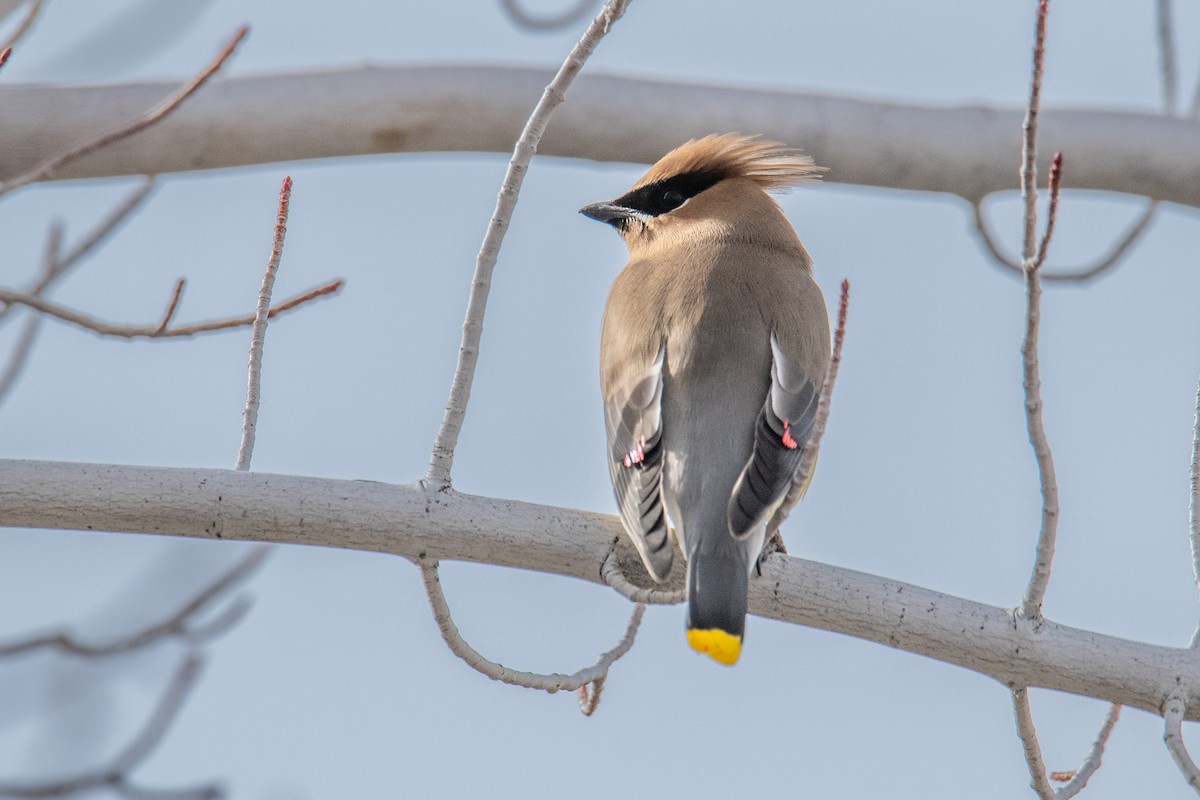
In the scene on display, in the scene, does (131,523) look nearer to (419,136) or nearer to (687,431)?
(687,431)

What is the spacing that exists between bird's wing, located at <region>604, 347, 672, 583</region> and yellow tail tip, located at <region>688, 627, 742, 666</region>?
0.13 metres

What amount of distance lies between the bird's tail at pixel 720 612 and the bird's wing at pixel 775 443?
0.11 m

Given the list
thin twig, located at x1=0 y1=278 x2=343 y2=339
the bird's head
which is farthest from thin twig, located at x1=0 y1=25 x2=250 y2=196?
the bird's head

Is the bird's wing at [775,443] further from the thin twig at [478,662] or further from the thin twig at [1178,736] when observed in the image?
the thin twig at [1178,736]

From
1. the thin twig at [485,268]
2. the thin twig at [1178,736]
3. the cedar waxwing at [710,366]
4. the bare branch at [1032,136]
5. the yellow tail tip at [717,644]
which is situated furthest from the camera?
the cedar waxwing at [710,366]

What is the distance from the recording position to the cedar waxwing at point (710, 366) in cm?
317

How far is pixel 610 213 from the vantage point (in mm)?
4730

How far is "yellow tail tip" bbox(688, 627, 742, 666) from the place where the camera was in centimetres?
304

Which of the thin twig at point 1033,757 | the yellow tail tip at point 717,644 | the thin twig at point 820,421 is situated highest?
the thin twig at point 820,421

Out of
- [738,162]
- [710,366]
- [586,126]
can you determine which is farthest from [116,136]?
[738,162]

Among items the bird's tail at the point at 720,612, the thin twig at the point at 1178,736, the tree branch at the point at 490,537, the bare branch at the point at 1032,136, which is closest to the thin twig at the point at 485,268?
the tree branch at the point at 490,537

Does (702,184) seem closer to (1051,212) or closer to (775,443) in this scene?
(775,443)

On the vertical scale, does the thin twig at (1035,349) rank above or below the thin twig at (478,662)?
above

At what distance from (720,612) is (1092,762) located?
0.72 meters
